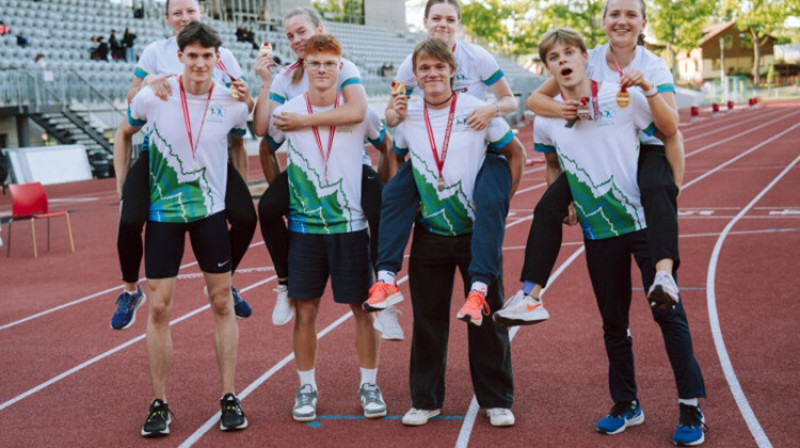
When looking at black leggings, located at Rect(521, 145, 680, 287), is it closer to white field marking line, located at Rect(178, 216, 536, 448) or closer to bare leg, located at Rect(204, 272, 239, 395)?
bare leg, located at Rect(204, 272, 239, 395)

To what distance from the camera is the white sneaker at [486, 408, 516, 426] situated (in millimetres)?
4789

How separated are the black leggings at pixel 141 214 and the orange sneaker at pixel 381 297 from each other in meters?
0.92

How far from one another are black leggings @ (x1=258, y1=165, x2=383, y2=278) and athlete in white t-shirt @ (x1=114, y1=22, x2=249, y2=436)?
0.22 m

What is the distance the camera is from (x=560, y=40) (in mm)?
4387

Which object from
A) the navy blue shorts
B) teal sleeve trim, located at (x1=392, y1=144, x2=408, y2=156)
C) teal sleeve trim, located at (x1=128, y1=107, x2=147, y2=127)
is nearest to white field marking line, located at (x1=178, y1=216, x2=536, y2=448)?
the navy blue shorts

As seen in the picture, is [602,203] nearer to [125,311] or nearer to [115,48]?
[125,311]

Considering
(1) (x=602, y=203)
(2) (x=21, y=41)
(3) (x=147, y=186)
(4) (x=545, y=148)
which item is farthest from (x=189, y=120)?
(2) (x=21, y=41)

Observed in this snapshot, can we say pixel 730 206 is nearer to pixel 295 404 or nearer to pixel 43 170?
pixel 295 404

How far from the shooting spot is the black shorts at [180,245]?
4.84 meters

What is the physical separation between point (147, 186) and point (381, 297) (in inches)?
53.5

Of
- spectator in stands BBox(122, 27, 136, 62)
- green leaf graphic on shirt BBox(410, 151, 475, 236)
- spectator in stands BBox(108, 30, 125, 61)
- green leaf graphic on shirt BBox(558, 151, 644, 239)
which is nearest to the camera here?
green leaf graphic on shirt BBox(558, 151, 644, 239)

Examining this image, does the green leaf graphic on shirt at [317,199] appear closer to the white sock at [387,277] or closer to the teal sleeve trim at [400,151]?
the teal sleeve trim at [400,151]

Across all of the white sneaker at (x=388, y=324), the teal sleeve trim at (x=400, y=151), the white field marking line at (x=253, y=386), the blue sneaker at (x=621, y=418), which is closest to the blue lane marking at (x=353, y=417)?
the white field marking line at (x=253, y=386)

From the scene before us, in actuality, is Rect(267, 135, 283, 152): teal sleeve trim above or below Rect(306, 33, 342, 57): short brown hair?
below
